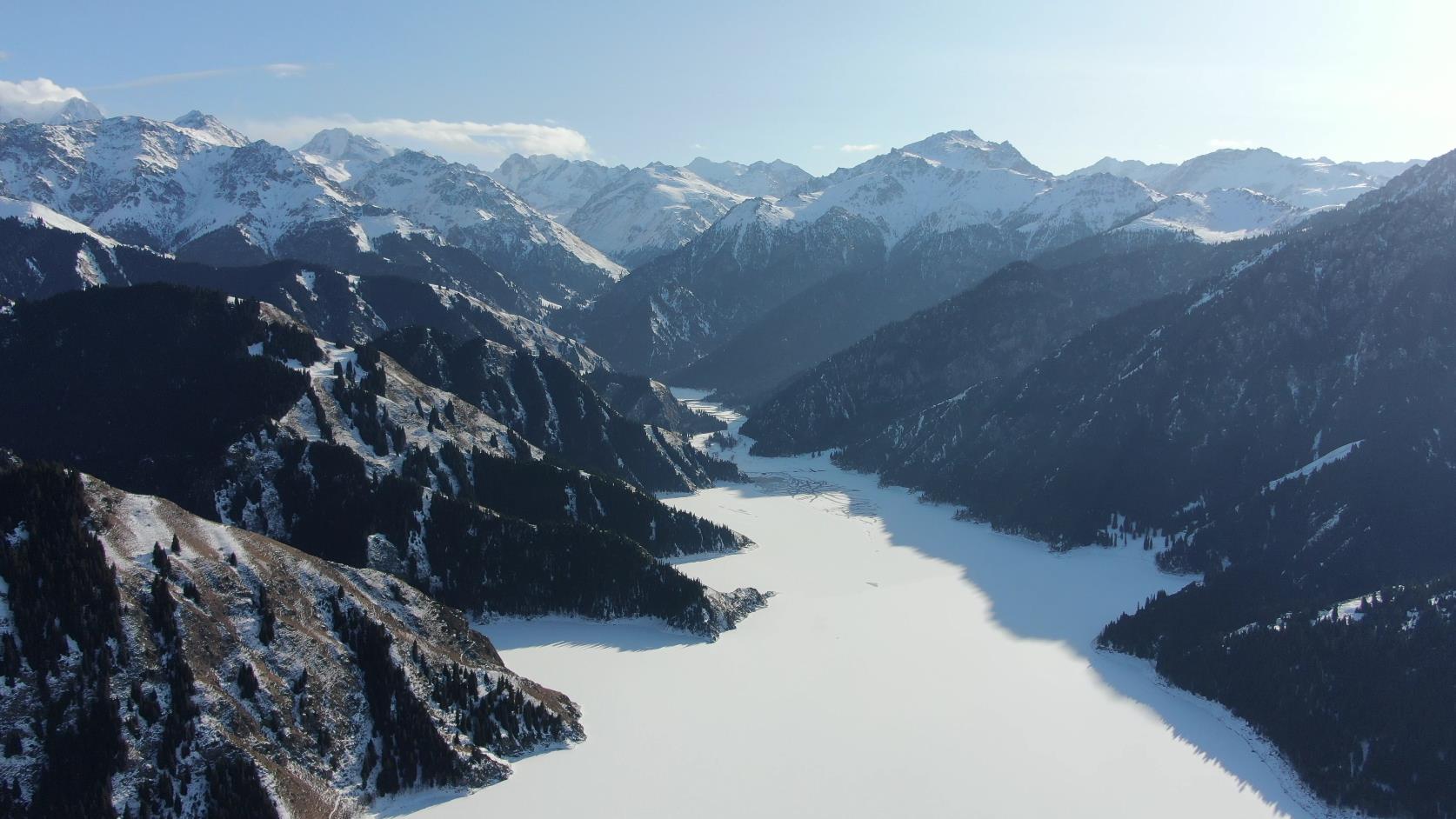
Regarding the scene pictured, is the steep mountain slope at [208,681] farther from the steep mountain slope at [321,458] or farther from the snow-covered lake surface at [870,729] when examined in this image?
the steep mountain slope at [321,458]

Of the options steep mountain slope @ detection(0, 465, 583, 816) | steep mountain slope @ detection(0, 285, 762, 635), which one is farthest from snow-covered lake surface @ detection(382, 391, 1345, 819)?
steep mountain slope @ detection(0, 285, 762, 635)

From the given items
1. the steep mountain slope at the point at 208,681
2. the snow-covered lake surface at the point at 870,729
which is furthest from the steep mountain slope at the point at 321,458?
the steep mountain slope at the point at 208,681

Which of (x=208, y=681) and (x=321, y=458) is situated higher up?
(x=321, y=458)

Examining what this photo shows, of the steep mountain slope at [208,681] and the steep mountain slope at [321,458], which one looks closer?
the steep mountain slope at [208,681]

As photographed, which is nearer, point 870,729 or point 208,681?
point 208,681

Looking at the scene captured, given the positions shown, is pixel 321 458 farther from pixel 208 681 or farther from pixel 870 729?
pixel 870 729

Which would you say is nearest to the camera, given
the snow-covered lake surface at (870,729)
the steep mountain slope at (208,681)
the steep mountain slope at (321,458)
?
the steep mountain slope at (208,681)

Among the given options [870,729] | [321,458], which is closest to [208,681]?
[321,458]
